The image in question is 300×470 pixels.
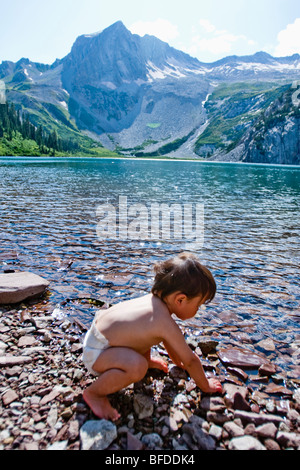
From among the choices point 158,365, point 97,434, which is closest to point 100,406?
point 97,434

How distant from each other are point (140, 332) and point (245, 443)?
2.02m

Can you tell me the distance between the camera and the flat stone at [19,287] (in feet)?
24.8

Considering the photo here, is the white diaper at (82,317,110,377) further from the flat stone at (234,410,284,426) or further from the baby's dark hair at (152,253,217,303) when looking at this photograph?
the flat stone at (234,410,284,426)

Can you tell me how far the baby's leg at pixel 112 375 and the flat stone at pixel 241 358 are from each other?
7.84ft

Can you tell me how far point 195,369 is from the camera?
451 cm

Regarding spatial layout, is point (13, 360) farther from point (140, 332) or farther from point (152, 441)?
point (152, 441)

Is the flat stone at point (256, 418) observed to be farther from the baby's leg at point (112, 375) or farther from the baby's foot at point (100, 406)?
the baby's foot at point (100, 406)

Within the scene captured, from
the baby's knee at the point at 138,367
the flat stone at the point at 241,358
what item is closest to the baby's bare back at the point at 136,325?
the baby's knee at the point at 138,367

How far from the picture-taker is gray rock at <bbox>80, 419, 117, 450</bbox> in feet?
11.8

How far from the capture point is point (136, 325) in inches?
170

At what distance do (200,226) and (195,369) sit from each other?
48.0 ft

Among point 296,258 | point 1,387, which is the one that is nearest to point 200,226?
point 296,258

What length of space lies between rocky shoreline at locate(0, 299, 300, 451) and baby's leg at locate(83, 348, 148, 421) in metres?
0.18
